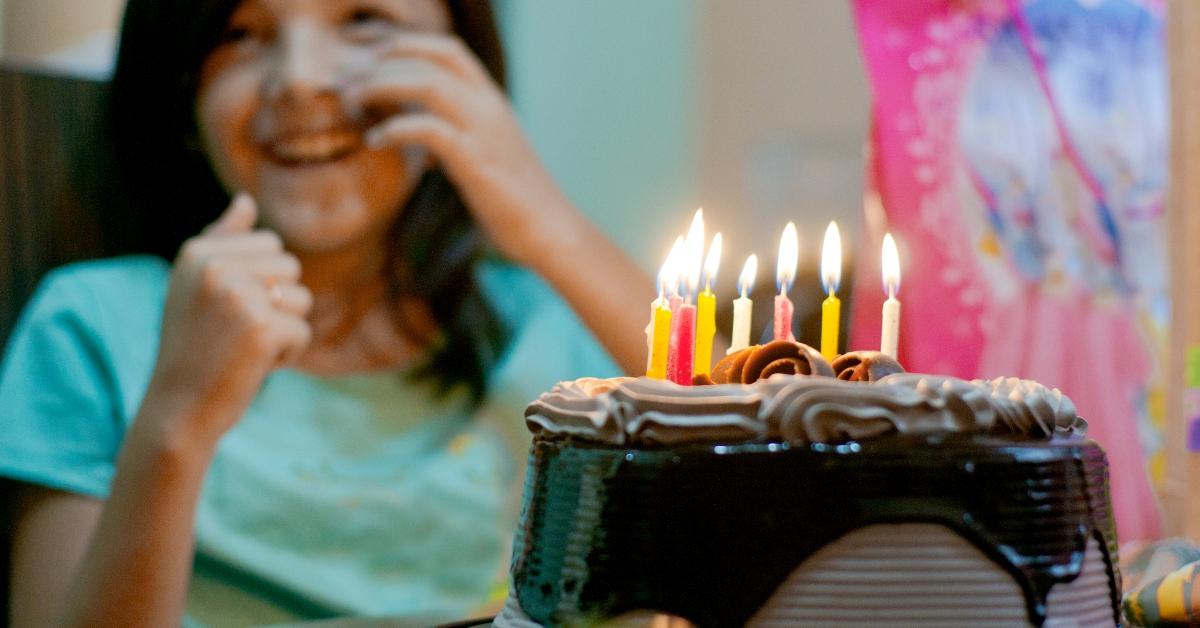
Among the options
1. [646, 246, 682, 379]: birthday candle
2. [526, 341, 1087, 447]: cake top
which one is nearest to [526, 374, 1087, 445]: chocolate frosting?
[526, 341, 1087, 447]: cake top

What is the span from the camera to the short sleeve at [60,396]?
1.35 meters

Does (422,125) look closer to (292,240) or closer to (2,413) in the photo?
(292,240)

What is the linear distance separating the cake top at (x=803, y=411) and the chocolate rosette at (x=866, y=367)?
2cm

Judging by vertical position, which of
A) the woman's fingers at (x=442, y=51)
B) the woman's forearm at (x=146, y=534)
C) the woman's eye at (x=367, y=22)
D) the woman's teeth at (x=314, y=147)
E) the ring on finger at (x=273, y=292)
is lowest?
the woman's forearm at (x=146, y=534)

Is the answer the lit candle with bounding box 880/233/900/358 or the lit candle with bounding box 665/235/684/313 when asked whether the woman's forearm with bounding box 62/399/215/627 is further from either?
the lit candle with bounding box 880/233/900/358

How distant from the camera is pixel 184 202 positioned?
1.49 meters

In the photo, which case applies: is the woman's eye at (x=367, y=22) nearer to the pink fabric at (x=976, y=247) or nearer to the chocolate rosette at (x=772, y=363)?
the pink fabric at (x=976, y=247)

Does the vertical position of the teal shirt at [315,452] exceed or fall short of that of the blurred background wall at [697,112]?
it falls short

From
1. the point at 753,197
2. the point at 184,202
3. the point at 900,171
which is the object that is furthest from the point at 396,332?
the point at 900,171

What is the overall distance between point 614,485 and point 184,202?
3.26 feet

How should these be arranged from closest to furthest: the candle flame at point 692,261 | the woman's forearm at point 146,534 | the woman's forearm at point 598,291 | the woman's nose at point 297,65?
1. the candle flame at point 692,261
2. the woman's forearm at point 146,534
3. the woman's nose at point 297,65
4. the woman's forearm at point 598,291

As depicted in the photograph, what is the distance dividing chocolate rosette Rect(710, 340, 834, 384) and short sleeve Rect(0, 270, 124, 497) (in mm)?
883

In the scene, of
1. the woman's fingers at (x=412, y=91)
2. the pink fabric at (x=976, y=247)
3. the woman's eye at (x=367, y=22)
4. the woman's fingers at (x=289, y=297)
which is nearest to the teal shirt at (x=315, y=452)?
the woman's fingers at (x=289, y=297)

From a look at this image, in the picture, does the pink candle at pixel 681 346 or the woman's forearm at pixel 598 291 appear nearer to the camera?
the pink candle at pixel 681 346
